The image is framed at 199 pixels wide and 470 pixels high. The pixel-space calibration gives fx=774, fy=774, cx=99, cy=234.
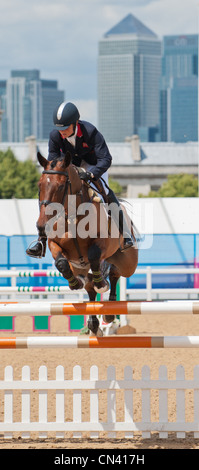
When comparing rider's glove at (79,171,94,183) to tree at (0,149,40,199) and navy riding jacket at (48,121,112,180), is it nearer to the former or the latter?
navy riding jacket at (48,121,112,180)

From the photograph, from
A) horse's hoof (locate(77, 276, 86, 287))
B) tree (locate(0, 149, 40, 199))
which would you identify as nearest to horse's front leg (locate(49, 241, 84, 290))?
horse's hoof (locate(77, 276, 86, 287))

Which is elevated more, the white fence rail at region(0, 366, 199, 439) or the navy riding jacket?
the navy riding jacket

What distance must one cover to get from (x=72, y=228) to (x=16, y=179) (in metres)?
58.6

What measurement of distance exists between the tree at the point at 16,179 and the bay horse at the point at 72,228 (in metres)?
57.1

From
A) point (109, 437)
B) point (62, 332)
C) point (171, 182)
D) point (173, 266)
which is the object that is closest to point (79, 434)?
point (109, 437)

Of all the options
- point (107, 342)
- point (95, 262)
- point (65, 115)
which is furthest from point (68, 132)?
point (107, 342)

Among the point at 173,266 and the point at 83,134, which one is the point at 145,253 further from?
the point at 83,134

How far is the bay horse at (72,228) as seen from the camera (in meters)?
6.40

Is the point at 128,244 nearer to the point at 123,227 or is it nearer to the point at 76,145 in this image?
the point at 123,227

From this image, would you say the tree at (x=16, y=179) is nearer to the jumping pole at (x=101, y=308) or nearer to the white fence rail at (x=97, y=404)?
the white fence rail at (x=97, y=404)

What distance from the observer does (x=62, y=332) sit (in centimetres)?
1389

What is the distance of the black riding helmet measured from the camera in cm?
672

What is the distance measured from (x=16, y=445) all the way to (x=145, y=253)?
12.5m

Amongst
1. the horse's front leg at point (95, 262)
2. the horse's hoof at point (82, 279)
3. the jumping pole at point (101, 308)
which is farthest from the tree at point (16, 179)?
the jumping pole at point (101, 308)
